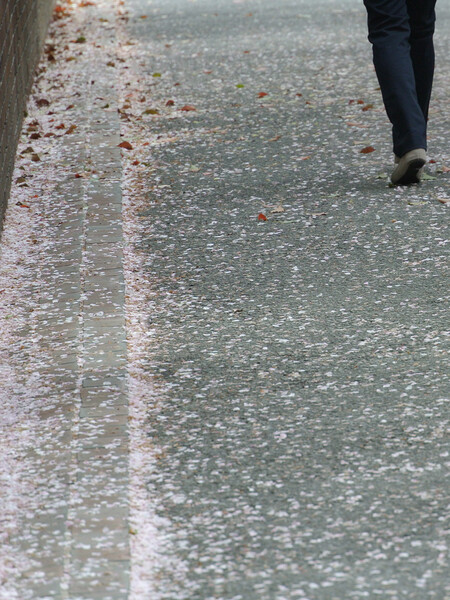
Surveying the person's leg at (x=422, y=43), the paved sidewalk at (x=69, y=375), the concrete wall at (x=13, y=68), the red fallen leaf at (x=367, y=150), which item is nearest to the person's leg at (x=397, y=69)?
the person's leg at (x=422, y=43)

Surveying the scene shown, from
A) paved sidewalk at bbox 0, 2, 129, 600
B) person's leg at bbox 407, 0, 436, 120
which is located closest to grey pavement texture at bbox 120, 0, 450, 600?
paved sidewalk at bbox 0, 2, 129, 600

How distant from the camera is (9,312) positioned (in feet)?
12.9

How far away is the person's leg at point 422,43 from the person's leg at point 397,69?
0.57ft

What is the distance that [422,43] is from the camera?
17.6ft

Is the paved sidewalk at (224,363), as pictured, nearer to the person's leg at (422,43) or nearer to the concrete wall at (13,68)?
the concrete wall at (13,68)

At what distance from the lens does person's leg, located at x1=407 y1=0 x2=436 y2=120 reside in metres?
5.30

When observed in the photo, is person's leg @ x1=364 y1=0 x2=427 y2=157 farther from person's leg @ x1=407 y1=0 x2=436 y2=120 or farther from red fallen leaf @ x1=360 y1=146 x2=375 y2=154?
red fallen leaf @ x1=360 y1=146 x2=375 y2=154

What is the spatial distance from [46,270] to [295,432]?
1.74 metres

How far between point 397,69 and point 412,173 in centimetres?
49

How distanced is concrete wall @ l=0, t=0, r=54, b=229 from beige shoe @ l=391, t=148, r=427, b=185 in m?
1.82

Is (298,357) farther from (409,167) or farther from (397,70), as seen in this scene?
(397,70)

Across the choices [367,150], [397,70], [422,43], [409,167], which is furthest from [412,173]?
[367,150]

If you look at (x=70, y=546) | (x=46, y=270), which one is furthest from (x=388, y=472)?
(x=46, y=270)

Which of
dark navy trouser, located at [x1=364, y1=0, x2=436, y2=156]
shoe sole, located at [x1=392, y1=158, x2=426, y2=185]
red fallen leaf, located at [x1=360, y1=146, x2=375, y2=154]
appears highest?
dark navy trouser, located at [x1=364, y1=0, x2=436, y2=156]
